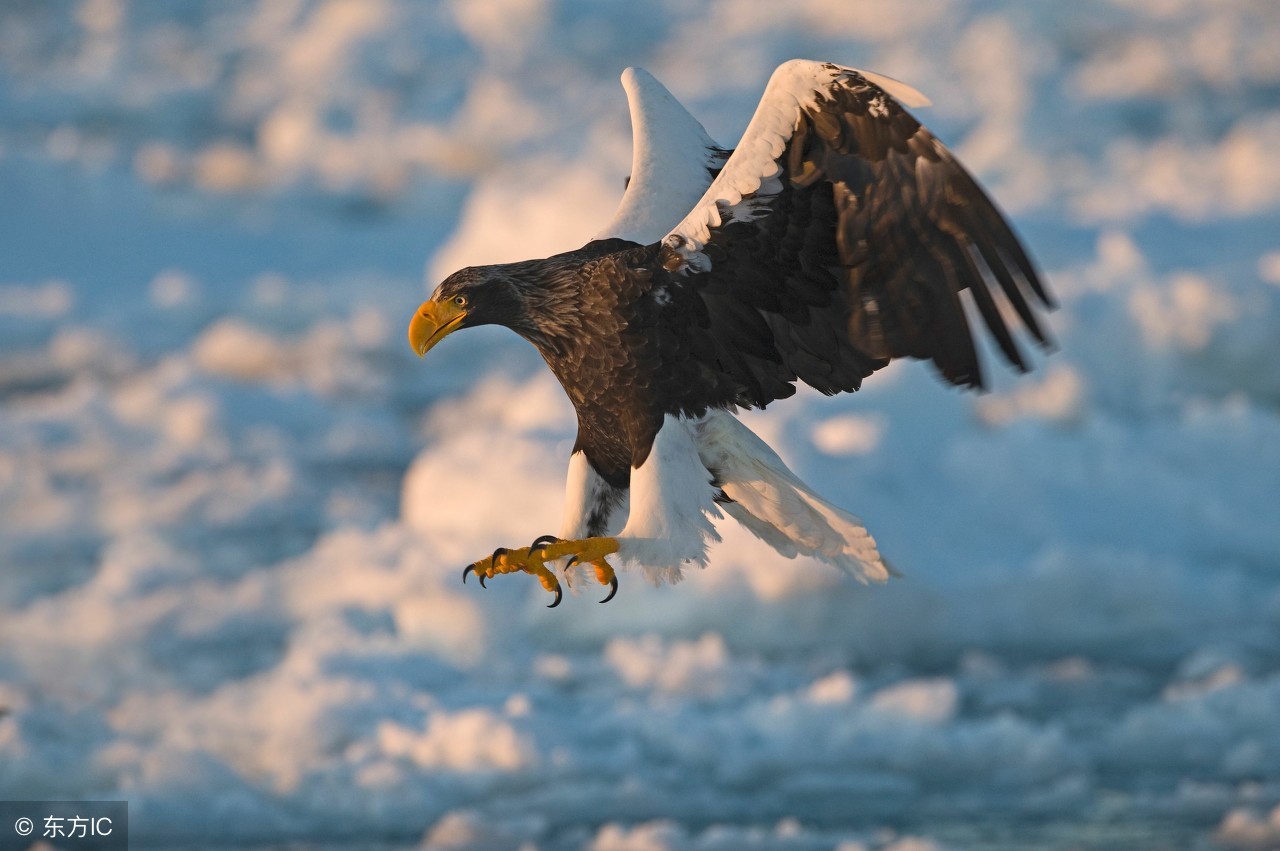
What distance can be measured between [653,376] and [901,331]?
5.14 feet

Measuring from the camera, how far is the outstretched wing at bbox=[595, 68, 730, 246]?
10.1m

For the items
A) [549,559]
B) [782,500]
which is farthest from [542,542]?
[782,500]

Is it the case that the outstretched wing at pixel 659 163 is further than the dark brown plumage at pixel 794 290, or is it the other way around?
the outstretched wing at pixel 659 163

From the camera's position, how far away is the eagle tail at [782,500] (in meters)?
8.89

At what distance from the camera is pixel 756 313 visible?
8.60 meters

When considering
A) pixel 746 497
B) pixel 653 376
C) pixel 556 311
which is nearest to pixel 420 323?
pixel 556 311

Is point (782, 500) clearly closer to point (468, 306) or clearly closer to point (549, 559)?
point (549, 559)

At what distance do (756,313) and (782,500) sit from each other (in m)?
1.24

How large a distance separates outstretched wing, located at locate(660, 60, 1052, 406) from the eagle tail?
48 cm

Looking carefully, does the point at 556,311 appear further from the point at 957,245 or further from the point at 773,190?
the point at 957,245

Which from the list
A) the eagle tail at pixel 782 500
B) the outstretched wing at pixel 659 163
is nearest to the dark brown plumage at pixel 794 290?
the eagle tail at pixel 782 500

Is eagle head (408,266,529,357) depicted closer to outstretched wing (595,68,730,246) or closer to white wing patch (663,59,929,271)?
outstretched wing (595,68,730,246)

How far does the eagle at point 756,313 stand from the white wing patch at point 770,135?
0.01 meters

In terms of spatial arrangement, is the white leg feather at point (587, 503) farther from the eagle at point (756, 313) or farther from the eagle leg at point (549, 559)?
the eagle leg at point (549, 559)
